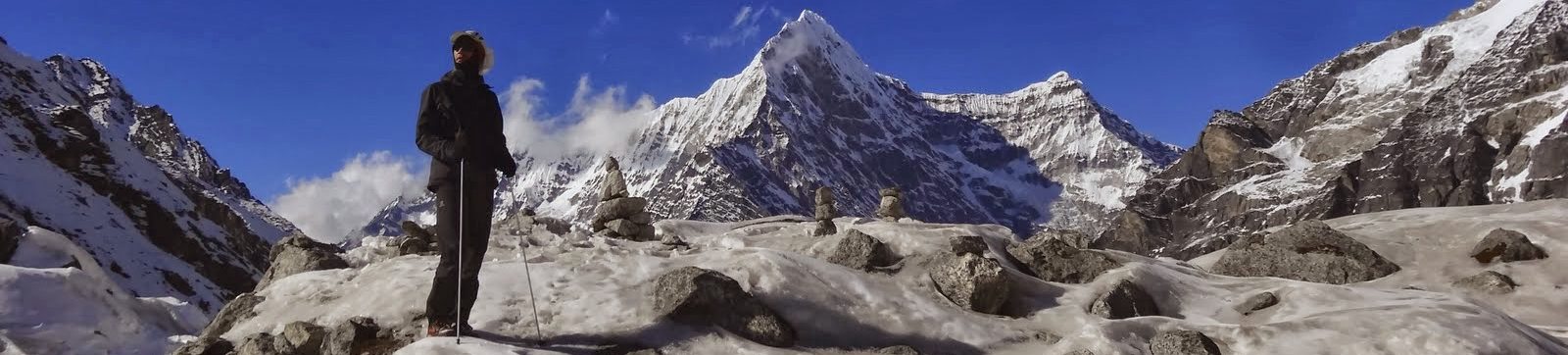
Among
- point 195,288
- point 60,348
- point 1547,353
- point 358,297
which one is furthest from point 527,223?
point 195,288

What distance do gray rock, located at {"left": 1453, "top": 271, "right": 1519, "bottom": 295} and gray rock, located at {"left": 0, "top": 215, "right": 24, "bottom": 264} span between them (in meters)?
28.9

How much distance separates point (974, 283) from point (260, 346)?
8.98 meters

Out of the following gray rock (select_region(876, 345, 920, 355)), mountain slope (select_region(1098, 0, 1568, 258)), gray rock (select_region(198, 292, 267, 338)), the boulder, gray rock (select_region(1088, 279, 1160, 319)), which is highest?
mountain slope (select_region(1098, 0, 1568, 258))

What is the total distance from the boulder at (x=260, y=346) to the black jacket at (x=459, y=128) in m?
2.64

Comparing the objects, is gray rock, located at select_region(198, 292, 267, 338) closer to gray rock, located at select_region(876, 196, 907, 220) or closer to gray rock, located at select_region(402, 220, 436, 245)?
gray rock, located at select_region(402, 220, 436, 245)

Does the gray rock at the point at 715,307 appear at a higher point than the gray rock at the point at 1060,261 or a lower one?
lower

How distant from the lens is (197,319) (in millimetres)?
15008

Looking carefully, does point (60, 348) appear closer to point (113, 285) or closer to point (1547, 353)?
point (113, 285)

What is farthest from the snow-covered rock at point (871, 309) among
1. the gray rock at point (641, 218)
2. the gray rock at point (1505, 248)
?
the gray rock at point (1505, 248)

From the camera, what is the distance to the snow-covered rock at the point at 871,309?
441 inches

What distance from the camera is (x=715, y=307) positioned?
11578 mm

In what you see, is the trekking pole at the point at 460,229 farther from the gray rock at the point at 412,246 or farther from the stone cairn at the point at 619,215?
the stone cairn at the point at 619,215

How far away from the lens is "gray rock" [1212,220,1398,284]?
21625 mm

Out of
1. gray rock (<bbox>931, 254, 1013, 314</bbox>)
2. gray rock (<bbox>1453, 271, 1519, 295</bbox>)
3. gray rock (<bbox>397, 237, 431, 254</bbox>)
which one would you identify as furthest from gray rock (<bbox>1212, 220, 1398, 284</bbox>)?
gray rock (<bbox>397, 237, 431, 254</bbox>)
